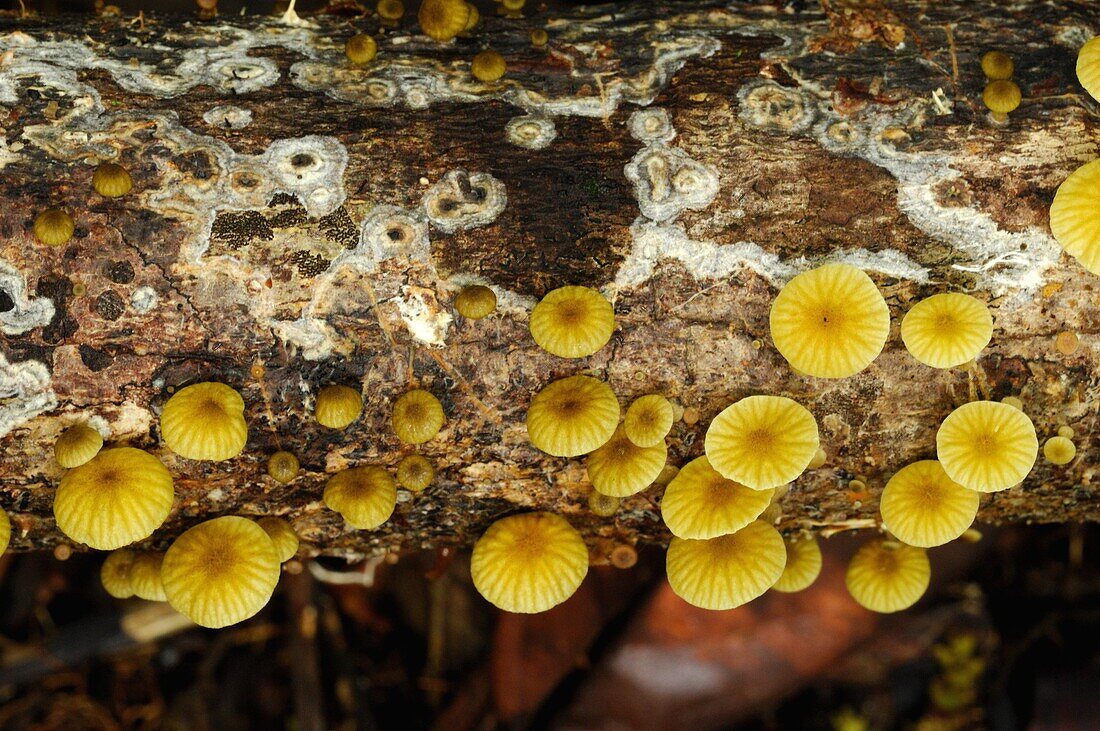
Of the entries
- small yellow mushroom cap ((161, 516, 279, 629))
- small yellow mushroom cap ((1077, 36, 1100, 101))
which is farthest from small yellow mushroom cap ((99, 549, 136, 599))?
small yellow mushroom cap ((1077, 36, 1100, 101))

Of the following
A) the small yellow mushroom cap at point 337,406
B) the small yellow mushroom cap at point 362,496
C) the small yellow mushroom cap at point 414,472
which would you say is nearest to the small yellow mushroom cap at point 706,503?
the small yellow mushroom cap at point 414,472

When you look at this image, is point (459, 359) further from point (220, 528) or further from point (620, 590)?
point (620, 590)

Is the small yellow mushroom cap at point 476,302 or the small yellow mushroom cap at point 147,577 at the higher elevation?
the small yellow mushroom cap at point 476,302

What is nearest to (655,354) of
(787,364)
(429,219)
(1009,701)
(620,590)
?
(787,364)

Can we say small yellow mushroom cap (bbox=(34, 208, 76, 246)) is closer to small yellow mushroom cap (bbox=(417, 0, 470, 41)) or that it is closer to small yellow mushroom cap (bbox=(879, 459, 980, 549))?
small yellow mushroom cap (bbox=(417, 0, 470, 41))

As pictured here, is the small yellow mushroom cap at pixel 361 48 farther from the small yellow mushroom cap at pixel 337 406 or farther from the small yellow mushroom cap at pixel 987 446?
the small yellow mushroom cap at pixel 987 446

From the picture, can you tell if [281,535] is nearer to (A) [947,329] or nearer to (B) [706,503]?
(B) [706,503]

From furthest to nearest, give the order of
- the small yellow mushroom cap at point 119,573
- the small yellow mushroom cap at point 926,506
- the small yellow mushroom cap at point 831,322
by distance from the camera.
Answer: the small yellow mushroom cap at point 119,573 < the small yellow mushroom cap at point 926,506 < the small yellow mushroom cap at point 831,322
